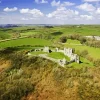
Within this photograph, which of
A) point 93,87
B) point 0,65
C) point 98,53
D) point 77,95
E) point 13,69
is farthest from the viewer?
point 98,53

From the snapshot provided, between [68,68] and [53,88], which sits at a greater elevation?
[68,68]

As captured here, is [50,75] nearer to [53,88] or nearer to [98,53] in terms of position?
[53,88]

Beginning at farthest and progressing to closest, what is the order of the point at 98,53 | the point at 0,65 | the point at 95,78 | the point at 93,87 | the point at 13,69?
the point at 98,53 → the point at 0,65 → the point at 13,69 → the point at 95,78 → the point at 93,87

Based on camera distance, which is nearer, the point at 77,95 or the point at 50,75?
the point at 77,95

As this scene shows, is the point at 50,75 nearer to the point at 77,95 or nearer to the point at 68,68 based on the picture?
the point at 68,68

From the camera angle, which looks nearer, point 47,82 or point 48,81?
point 47,82

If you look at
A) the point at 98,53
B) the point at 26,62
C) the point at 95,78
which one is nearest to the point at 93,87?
the point at 95,78
